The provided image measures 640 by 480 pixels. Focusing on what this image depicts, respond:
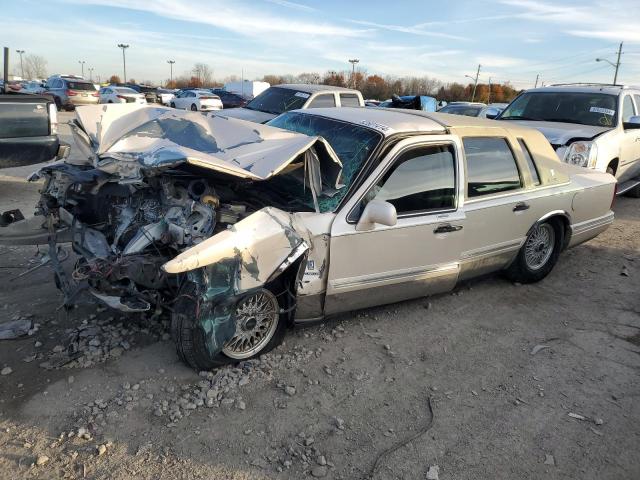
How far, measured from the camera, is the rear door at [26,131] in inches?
Result: 257

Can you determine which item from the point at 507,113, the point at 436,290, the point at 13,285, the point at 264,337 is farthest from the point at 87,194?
the point at 507,113

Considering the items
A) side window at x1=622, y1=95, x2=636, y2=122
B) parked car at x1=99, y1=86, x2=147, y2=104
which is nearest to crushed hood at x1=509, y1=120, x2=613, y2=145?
side window at x1=622, y1=95, x2=636, y2=122

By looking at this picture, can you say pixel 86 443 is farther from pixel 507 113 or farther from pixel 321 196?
pixel 507 113

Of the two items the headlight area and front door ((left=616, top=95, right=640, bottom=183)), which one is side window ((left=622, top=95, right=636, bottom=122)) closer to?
front door ((left=616, top=95, right=640, bottom=183))

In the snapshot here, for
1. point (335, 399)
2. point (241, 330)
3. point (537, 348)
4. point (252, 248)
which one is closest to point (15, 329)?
point (241, 330)

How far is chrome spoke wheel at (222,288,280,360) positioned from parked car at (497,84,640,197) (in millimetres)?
5490

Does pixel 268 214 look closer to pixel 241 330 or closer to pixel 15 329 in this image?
pixel 241 330

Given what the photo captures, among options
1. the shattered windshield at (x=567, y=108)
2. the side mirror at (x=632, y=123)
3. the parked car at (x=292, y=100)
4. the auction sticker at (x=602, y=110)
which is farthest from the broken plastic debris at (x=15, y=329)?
the side mirror at (x=632, y=123)

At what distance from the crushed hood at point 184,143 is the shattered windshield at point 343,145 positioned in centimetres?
13

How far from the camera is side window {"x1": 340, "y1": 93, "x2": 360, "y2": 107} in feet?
35.3

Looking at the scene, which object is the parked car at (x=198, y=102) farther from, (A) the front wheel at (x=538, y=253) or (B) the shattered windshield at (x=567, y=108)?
(A) the front wheel at (x=538, y=253)

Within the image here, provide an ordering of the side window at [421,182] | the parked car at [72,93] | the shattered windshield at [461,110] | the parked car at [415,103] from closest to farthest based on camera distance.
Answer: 1. the side window at [421,182]
2. the parked car at [415,103]
3. the shattered windshield at [461,110]
4. the parked car at [72,93]

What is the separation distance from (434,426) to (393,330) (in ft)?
3.74

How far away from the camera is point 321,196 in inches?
142
